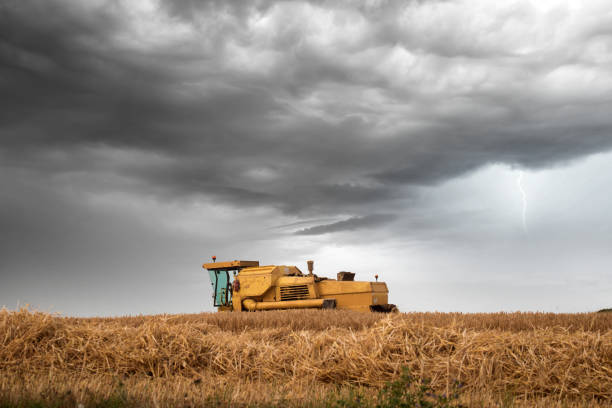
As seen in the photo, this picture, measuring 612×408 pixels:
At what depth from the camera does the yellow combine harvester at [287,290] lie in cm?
1800

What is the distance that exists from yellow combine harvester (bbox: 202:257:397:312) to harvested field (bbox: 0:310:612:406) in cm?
999

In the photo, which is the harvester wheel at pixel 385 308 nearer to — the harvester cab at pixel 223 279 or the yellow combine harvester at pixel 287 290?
the yellow combine harvester at pixel 287 290

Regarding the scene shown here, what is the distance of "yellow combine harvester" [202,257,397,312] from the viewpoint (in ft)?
59.1

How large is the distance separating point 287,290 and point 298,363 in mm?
11891

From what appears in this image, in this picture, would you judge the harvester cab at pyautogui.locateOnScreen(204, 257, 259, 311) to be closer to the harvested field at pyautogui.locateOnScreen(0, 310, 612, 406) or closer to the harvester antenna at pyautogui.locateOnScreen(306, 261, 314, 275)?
the harvester antenna at pyautogui.locateOnScreen(306, 261, 314, 275)

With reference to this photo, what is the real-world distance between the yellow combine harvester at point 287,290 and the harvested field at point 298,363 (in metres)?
9.99

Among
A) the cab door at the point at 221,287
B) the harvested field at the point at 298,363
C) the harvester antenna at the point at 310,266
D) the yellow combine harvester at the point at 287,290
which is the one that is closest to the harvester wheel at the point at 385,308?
the yellow combine harvester at the point at 287,290

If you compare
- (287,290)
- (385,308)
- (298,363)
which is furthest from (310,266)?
(298,363)

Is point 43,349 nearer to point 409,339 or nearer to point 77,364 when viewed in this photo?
point 77,364

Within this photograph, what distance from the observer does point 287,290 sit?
18609 mm

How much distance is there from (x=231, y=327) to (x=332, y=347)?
6.10 meters

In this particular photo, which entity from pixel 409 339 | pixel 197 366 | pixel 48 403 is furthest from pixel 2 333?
pixel 409 339

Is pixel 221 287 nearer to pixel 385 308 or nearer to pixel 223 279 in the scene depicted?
pixel 223 279

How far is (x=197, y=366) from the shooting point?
7266mm
